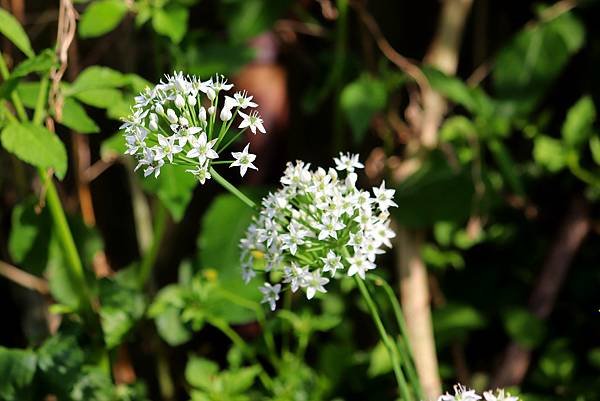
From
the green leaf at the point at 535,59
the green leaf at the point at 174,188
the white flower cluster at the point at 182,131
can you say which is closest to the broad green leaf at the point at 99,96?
the green leaf at the point at 174,188

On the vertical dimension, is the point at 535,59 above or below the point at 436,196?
above

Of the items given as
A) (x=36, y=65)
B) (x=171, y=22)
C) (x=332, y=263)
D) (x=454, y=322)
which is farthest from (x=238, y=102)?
(x=454, y=322)

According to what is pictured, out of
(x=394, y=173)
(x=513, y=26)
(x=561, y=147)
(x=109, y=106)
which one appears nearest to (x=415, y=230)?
(x=394, y=173)

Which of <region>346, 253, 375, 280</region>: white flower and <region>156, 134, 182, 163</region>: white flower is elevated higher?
<region>156, 134, 182, 163</region>: white flower

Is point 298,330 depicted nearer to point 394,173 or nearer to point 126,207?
point 394,173

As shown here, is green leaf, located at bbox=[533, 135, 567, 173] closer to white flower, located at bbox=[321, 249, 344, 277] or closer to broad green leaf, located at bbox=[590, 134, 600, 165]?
broad green leaf, located at bbox=[590, 134, 600, 165]

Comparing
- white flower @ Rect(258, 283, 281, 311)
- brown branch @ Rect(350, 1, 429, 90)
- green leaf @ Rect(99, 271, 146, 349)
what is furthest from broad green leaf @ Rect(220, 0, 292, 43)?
white flower @ Rect(258, 283, 281, 311)

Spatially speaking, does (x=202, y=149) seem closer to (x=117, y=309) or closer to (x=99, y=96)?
(x=99, y=96)
